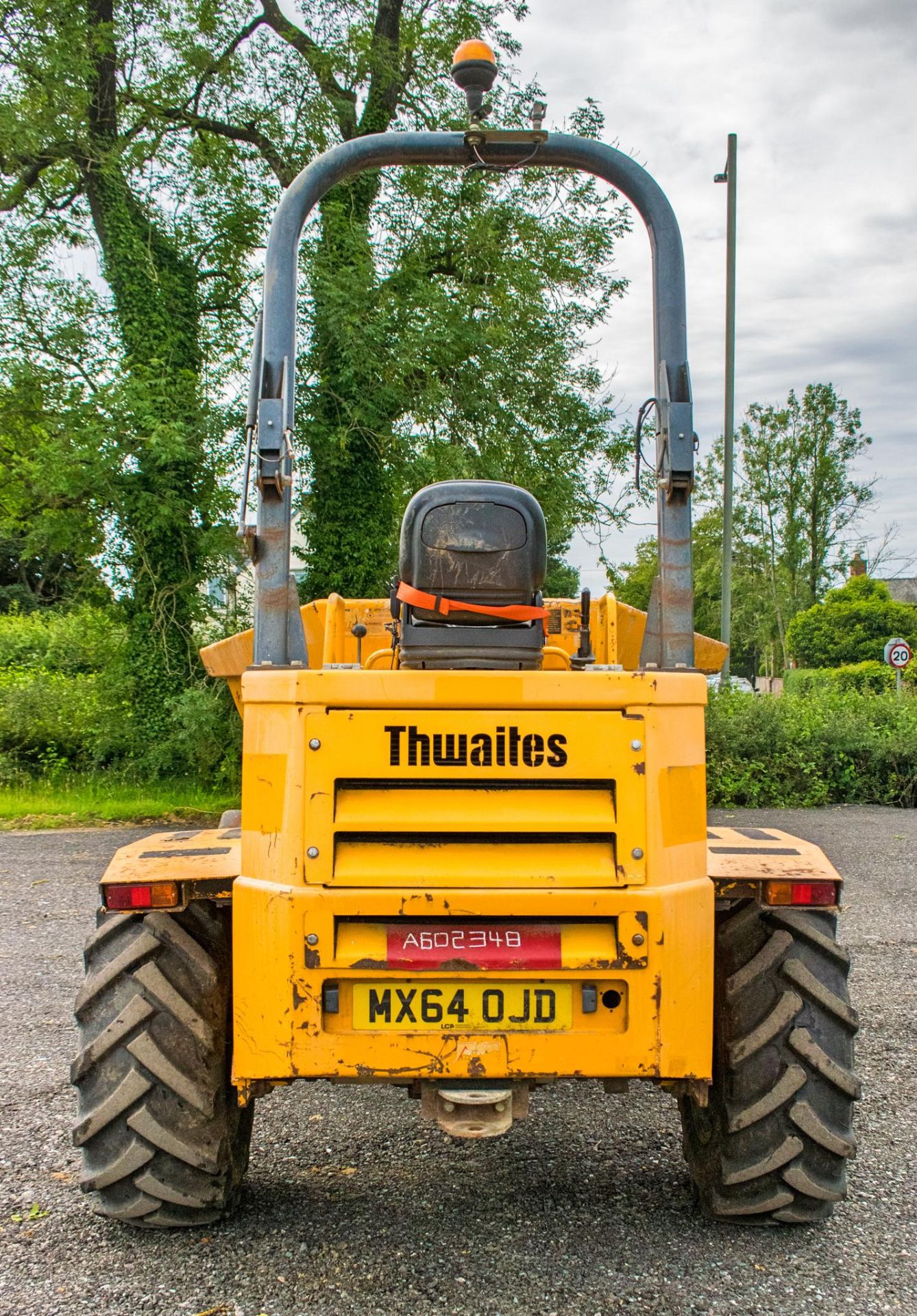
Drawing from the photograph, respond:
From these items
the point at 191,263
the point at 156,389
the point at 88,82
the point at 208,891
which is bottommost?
the point at 208,891

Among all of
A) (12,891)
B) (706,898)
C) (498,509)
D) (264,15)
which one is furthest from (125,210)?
(706,898)

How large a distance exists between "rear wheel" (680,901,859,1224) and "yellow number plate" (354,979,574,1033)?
2.33ft

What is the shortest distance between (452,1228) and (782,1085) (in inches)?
45.6

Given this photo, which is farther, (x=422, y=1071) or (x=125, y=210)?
(x=125, y=210)

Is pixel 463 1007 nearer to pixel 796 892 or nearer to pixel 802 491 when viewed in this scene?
pixel 796 892

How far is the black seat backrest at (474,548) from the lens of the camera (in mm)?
3621

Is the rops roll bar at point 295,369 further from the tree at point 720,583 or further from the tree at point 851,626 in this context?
the tree at point 720,583

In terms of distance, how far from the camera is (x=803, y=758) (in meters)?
15.4

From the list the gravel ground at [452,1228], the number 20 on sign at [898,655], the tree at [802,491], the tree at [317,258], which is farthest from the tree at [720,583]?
the gravel ground at [452,1228]

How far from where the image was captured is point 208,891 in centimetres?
374

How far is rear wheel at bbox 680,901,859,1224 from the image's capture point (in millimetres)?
3645

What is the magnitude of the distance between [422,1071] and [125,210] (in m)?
13.3

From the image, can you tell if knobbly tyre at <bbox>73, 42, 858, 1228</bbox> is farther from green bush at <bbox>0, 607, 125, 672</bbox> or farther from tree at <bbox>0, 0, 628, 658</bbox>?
green bush at <bbox>0, 607, 125, 672</bbox>

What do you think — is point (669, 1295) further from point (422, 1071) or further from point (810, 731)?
point (810, 731)
